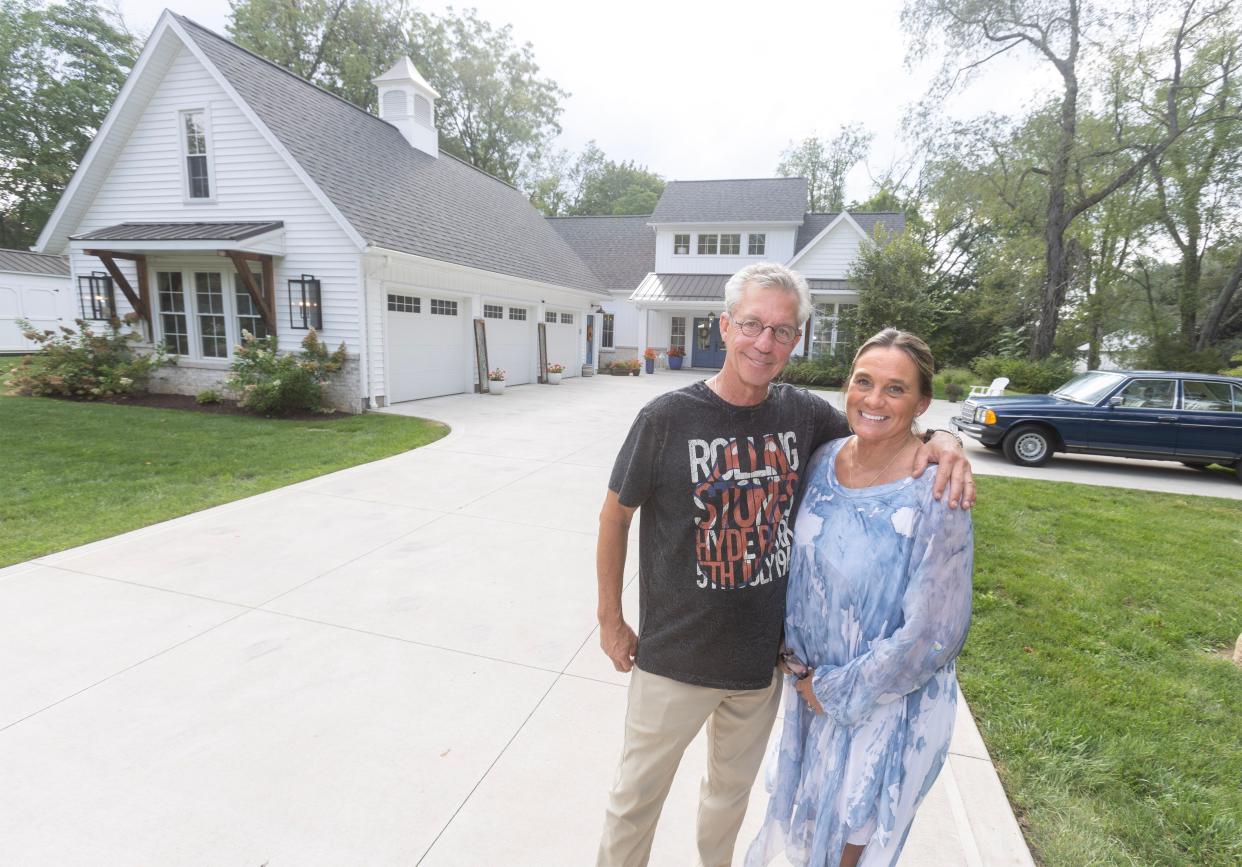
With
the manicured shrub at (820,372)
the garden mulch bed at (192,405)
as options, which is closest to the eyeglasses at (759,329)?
the garden mulch bed at (192,405)

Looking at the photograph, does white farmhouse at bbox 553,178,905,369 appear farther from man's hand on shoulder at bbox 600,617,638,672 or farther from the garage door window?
man's hand on shoulder at bbox 600,617,638,672

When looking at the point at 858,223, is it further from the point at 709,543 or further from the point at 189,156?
the point at 709,543

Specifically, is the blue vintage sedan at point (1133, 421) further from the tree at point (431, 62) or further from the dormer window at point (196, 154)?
the tree at point (431, 62)

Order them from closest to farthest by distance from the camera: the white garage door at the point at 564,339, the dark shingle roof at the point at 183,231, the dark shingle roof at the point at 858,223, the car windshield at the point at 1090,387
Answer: the car windshield at the point at 1090,387
the dark shingle roof at the point at 183,231
the white garage door at the point at 564,339
the dark shingle roof at the point at 858,223

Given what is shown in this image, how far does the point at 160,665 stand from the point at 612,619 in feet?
9.35

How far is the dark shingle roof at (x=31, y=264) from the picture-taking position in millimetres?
20547

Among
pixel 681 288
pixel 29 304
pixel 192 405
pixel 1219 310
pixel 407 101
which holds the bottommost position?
pixel 192 405

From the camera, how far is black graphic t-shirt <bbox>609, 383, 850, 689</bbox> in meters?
1.63

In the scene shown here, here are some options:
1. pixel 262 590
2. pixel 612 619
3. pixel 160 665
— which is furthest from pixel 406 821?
pixel 262 590

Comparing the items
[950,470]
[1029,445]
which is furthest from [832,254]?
[950,470]

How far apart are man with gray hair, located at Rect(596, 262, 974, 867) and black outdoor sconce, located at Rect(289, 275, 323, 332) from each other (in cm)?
1137

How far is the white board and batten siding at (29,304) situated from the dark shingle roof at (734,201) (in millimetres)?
21924

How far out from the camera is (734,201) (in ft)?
78.8

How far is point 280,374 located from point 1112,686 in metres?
11.4
